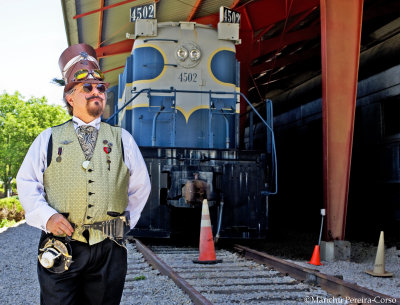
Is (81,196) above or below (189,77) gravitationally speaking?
below

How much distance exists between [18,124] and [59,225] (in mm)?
26407

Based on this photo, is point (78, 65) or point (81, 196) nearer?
point (81, 196)

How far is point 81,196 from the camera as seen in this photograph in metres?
1.88

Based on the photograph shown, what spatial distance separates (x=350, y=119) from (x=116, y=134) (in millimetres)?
5161

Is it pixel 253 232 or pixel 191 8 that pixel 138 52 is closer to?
pixel 191 8

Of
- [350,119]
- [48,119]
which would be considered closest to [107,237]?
[350,119]

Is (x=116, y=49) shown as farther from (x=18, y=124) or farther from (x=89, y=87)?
(x=18, y=124)

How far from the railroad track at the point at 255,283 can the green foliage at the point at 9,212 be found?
379 inches

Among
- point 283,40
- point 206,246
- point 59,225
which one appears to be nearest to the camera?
point 59,225

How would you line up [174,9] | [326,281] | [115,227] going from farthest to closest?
[174,9] < [326,281] < [115,227]

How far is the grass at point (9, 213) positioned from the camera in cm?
1402

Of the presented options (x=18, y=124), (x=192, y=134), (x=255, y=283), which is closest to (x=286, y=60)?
(x=192, y=134)

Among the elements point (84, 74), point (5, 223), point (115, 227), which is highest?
point (84, 74)

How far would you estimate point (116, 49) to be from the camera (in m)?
10.4
